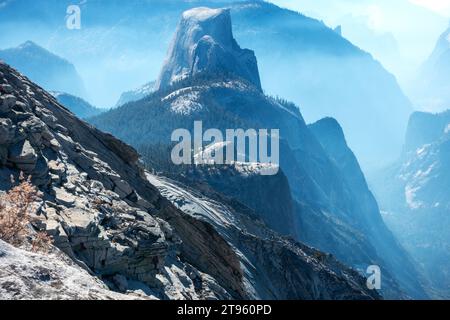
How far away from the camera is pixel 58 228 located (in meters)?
21.1

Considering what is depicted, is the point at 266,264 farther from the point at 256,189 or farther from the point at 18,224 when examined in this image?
the point at 256,189

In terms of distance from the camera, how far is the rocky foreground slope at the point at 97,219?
71.2ft

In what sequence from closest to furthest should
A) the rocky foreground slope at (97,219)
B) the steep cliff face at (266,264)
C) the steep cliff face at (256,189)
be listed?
the rocky foreground slope at (97,219), the steep cliff face at (266,264), the steep cliff face at (256,189)

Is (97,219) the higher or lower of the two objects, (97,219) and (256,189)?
the lower

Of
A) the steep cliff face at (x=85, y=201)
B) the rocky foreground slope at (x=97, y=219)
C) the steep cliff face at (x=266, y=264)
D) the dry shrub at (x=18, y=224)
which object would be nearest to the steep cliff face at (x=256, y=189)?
the steep cliff face at (x=266, y=264)

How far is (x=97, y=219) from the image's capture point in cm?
2425

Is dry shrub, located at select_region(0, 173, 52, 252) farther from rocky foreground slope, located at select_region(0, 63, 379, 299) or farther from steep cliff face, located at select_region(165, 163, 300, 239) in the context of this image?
steep cliff face, located at select_region(165, 163, 300, 239)

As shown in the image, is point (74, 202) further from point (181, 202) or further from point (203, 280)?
point (181, 202)

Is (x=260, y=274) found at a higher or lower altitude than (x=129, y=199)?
lower

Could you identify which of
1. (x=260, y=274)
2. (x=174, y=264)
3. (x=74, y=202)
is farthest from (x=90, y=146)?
(x=260, y=274)

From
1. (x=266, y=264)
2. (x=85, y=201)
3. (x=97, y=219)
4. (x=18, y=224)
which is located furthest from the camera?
(x=266, y=264)

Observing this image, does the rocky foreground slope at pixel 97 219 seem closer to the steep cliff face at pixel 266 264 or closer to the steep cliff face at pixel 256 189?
the steep cliff face at pixel 266 264

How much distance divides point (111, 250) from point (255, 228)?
62.1m

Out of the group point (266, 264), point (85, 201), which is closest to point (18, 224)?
point (85, 201)
